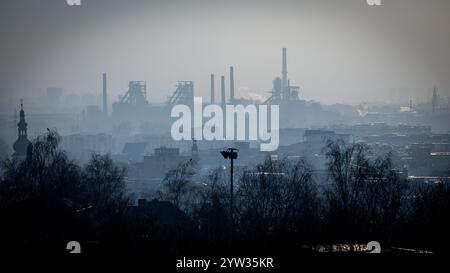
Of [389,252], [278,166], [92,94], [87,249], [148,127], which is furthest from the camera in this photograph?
[92,94]

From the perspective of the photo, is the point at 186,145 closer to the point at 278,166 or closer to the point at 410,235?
the point at 278,166

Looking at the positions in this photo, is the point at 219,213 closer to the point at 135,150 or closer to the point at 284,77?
the point at 135,150

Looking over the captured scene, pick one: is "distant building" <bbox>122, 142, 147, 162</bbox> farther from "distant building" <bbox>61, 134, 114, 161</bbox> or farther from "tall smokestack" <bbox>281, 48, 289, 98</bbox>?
"tall smokestack" <bbox>281, 48, 289, 98</bbox>

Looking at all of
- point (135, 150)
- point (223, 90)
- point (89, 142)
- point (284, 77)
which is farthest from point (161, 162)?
point (284, 77)

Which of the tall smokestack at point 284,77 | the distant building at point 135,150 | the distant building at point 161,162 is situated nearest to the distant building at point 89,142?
the distant building at point 135,150

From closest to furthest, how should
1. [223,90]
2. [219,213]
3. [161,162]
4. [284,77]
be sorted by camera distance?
[219,213] < [161,162] < [223,90] < [284,77]

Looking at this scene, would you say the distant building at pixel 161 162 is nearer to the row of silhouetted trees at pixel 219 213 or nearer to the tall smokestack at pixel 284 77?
the row of silhouetted trees at pixel 219 213

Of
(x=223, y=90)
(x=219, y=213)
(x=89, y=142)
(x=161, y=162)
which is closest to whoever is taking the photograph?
(x=219, y=213)

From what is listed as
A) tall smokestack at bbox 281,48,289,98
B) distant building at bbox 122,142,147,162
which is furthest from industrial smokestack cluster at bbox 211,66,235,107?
distant building at bbox 122,142,147,162

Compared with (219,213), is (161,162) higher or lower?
higher

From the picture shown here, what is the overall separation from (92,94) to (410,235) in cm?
11061

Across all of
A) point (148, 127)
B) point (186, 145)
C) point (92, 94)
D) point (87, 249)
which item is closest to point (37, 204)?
point (87, 249)

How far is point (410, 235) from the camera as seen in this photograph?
20.1 meters

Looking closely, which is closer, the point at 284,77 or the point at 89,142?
the point at 89,142
